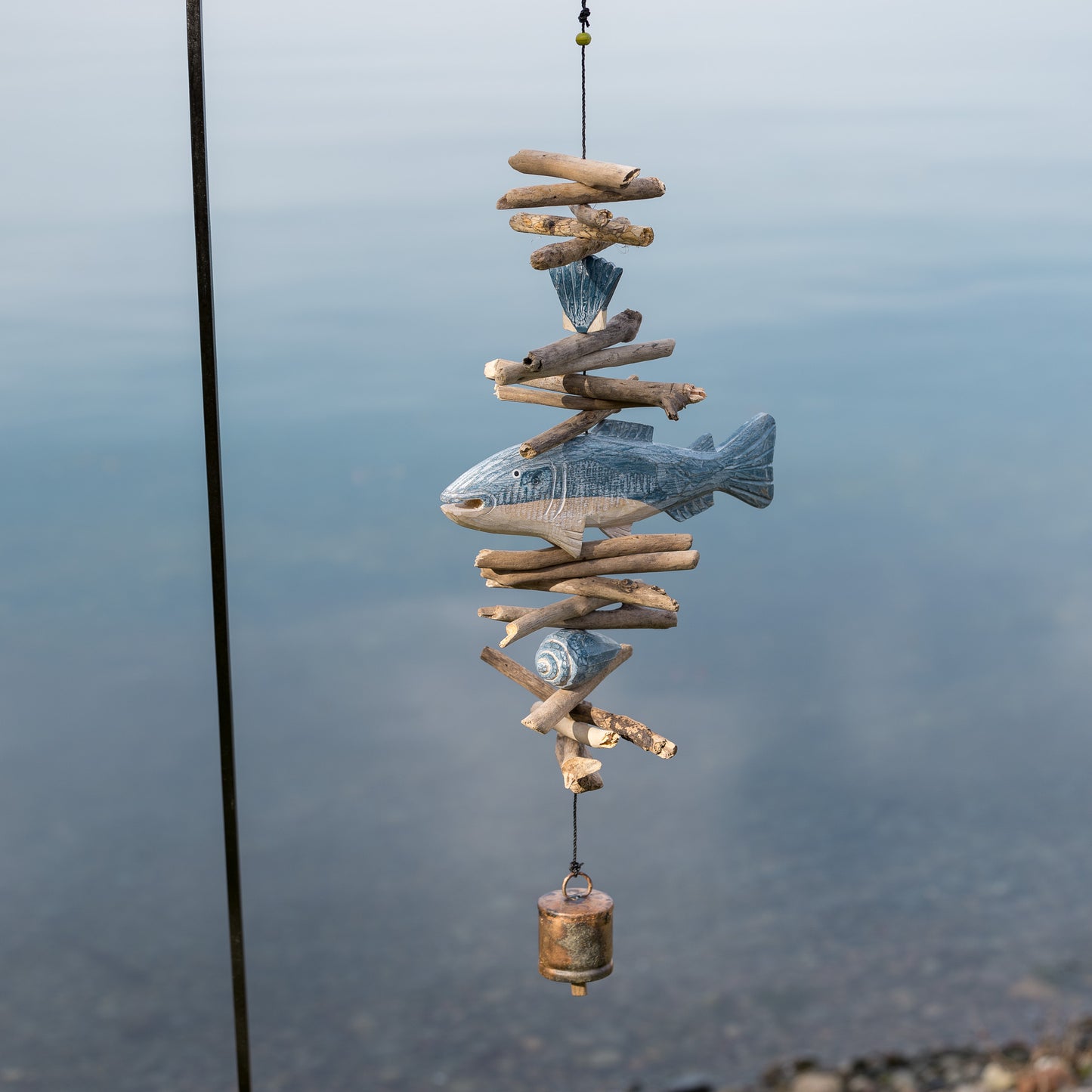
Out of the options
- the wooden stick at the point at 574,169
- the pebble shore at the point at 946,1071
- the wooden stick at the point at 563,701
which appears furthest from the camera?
the pebble shore at the point at 946,1071

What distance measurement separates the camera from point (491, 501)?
9.38 feet

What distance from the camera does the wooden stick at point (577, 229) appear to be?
2.83m

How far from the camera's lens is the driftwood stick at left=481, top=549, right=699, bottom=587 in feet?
9.86

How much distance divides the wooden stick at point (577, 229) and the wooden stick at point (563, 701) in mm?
996

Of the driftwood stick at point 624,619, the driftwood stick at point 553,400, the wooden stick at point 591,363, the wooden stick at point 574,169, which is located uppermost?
the wooden stick at point 574,169

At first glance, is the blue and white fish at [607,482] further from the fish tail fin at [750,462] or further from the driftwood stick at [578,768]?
the driftwood stick at [578,768]

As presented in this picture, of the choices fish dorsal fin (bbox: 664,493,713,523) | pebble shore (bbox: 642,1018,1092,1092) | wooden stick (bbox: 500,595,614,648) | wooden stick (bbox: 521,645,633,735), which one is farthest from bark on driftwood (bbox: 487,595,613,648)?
pebble shore (bbox: 642,1018,1092,1092)

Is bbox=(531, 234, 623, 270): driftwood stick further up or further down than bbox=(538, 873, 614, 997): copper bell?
further up

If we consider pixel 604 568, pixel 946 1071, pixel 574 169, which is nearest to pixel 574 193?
pixel 574 169

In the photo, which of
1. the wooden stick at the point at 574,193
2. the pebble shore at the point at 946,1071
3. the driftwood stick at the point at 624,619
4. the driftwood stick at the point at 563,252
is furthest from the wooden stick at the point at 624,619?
the pebble shore at the point at 946,1071

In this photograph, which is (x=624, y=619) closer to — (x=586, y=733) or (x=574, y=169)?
(x=586, y=733)

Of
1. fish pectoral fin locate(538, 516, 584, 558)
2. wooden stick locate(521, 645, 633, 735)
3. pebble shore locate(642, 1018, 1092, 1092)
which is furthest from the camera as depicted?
pebble shore locate(642, 1018, 1092, 1092)

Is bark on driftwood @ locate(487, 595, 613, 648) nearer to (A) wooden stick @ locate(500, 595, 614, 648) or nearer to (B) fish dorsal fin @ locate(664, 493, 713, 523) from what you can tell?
(A) wooden stick @ locate(500, 595, 614, 648)

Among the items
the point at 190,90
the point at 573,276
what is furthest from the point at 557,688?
the point at 190,90
